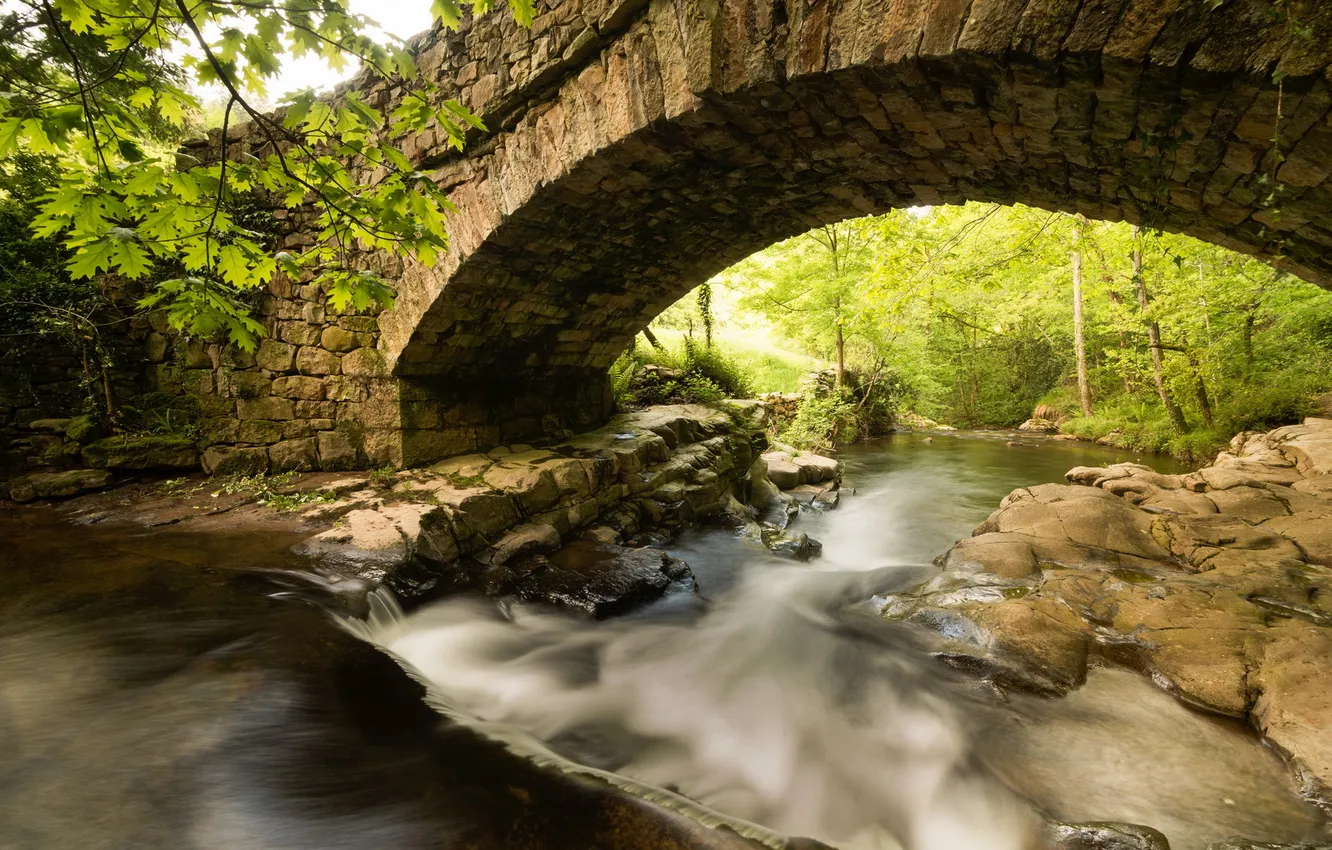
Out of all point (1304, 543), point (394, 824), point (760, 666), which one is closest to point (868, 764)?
point (760, 666)

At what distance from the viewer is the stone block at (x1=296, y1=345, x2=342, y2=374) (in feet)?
16.2

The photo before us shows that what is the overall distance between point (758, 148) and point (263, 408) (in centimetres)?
502

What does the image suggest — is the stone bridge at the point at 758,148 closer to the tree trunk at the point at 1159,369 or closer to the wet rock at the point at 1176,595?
the wet rock at the point at 1176,595

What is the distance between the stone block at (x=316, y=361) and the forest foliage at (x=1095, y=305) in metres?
5.17

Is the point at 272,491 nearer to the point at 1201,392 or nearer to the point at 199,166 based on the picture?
the point at 199,166

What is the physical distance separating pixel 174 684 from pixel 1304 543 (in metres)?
7.02

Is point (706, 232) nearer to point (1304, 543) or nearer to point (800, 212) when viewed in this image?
point (800, 212)

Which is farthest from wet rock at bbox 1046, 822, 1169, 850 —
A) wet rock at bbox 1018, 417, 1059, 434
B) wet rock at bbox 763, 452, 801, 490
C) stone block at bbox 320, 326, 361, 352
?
wet rock at bbox 1018, 417, 1059, 434

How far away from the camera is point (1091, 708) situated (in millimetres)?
2588

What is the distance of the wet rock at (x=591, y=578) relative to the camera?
383cm

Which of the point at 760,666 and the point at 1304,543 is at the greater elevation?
the point at 1304,543

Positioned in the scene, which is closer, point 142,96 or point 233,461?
point 142,96

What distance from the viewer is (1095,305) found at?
1509 cm

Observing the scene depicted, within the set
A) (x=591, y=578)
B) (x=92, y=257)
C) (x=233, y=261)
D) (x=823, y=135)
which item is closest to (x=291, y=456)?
(x=591, y=578)
